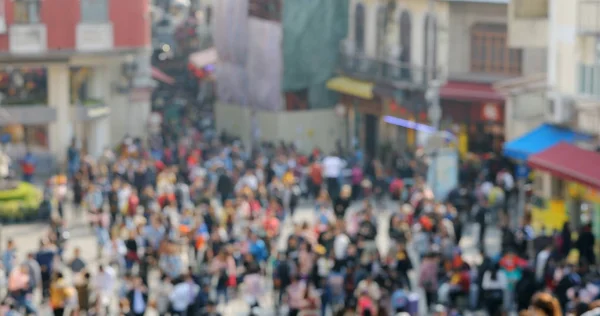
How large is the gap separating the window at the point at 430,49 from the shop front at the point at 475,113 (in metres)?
0.83

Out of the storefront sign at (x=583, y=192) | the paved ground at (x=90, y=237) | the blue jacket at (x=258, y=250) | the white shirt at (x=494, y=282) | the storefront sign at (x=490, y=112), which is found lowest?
the paved ground at (x=90, y=237)

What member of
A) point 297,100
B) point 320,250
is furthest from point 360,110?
point 320,250

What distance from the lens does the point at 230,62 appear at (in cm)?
5794

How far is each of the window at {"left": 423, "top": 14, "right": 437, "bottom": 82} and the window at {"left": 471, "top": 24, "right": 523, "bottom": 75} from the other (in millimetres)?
1261

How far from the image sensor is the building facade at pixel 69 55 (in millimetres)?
50312

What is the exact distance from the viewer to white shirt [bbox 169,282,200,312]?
27250 mm

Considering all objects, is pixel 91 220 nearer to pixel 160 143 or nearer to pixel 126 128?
pixel 160 143

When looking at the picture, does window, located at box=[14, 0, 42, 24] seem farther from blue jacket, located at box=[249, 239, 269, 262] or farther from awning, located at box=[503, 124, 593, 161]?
blue jacket, located at box=[249, 239, 269, 262]

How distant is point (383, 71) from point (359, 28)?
9.08 feet

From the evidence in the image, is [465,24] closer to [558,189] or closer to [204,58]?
[558,189]

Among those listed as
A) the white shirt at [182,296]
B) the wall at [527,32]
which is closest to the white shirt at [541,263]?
the white shirt at [182,296]

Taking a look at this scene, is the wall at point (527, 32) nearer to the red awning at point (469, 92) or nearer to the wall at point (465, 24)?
the red awning at point (469, 92)

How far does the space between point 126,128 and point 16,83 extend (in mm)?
5895

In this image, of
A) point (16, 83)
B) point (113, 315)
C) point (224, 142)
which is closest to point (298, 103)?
point (224, 142)
